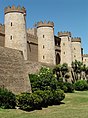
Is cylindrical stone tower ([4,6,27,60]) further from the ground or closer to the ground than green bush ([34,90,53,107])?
further from the ground

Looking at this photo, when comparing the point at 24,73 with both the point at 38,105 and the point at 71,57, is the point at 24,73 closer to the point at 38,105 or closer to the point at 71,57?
the point at 38,105

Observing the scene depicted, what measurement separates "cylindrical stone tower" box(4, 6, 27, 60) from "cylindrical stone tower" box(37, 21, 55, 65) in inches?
286

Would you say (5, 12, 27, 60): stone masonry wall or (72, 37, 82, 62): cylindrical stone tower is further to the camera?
(72, 37, 82, 62): cylindrical stone tower

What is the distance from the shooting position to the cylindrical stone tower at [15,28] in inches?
1415

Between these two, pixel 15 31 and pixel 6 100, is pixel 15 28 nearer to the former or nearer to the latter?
pixel 15 31

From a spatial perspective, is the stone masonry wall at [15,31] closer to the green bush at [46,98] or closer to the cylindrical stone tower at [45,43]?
the cylindrical stone tower at [45,43]

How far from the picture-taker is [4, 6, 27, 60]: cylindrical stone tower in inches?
1415

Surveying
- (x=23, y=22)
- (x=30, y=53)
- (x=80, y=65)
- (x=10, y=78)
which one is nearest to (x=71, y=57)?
(x=80, y=65)

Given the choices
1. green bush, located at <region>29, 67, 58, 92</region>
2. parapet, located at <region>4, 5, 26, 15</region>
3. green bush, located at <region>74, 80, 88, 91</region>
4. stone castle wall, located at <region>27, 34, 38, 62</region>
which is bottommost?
green bush, located at <region>74, 80, 88, 91</region>

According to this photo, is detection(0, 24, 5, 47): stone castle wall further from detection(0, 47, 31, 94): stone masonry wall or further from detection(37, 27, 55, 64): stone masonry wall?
detection(0, 47, 31, 94): stone masonry wall

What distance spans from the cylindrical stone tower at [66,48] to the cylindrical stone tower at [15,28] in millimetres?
15426

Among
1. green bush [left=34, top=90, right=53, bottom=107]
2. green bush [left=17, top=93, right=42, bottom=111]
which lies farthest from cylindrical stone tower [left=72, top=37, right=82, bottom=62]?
green bush [left=17, top=93, right=42, bottom=111]

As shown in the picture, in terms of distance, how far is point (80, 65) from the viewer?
47.0 metres

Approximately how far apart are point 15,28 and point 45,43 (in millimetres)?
8474
